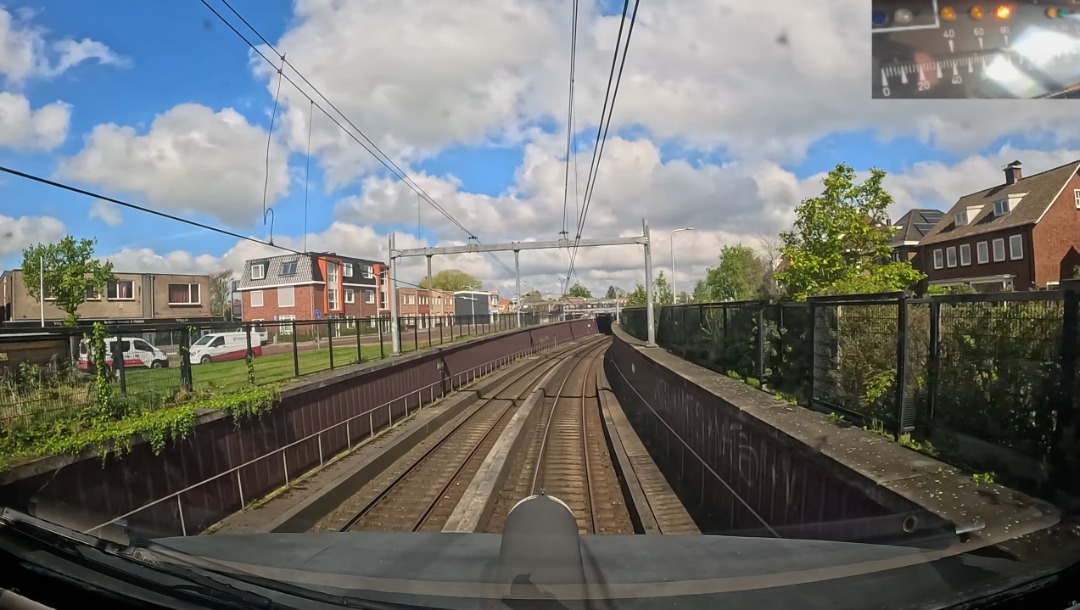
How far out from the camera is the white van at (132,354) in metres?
6.98

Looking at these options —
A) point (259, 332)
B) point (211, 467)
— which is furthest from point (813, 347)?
point (259, 332)

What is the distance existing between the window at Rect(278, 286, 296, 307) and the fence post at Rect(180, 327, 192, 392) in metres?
43.7

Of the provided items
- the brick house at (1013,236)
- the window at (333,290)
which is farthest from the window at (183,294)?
the brick house at (1013,236)

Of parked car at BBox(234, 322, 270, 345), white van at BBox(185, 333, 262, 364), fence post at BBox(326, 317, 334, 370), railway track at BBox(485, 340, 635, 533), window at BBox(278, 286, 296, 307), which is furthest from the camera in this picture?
window at BBox(278, 286, 296, 307)

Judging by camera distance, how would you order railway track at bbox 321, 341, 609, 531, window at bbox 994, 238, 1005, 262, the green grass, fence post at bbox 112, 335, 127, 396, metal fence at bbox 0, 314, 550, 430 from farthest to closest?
window at bbox 994, 238, 1005, 262 → railway track at bbox 321, 341, 609, 531 → fence post at bbox 112, 335, 127, 396 → metal fence at bbox 0, 314, 550, 430 → the green grass

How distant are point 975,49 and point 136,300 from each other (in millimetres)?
33600

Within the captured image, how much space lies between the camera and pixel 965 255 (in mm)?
16531

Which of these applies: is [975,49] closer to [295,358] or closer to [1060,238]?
[1060,238]

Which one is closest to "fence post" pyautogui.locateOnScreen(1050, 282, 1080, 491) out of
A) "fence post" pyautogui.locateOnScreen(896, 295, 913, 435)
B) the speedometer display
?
"fence post" pyautogui.locateOnScreen(896, 295, 913, 435)

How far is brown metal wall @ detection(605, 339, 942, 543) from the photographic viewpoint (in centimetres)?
383

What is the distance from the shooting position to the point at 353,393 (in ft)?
43.6

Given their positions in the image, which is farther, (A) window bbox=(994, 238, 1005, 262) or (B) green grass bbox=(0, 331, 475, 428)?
(A) window bbox=(994, 238, 1005, 262)

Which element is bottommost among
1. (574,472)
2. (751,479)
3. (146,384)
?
(574,472)

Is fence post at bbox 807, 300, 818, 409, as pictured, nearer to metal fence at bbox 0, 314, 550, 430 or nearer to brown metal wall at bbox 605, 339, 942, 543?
brown metal wall at bbox 605, 339, 942, 543
